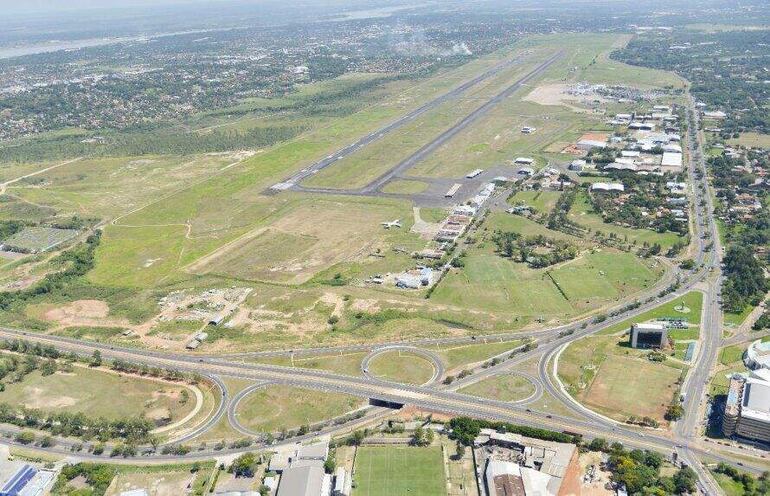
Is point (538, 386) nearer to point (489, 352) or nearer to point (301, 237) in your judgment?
point (489, 352)

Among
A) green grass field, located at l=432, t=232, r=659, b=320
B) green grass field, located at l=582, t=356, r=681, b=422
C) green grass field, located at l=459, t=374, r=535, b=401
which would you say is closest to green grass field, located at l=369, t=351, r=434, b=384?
green grass field, located at l=459, t=374, r=535, b=401

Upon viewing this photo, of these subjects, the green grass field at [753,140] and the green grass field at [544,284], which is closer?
the green grass field at [544,284]

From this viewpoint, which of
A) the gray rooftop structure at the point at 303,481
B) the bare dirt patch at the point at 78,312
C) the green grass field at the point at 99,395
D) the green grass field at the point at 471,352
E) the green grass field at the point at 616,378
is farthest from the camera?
the bare dirt patch at the point at 78,312

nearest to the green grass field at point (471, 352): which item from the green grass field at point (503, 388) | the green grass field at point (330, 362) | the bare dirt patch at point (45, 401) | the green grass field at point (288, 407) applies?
→ the green grass field at point (503, 388)

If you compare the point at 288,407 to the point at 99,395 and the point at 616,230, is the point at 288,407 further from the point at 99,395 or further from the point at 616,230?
the point at 616,230

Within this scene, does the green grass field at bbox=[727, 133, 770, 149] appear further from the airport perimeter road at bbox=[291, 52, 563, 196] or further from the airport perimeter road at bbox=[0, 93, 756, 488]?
the airport perimeter road at bbox=[0, 93, 756, 488]

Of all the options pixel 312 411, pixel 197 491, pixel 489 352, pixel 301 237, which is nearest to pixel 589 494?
pixel 489 352

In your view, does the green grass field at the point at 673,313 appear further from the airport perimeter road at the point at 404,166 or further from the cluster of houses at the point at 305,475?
the airport perimeter road at the point at 404,166
